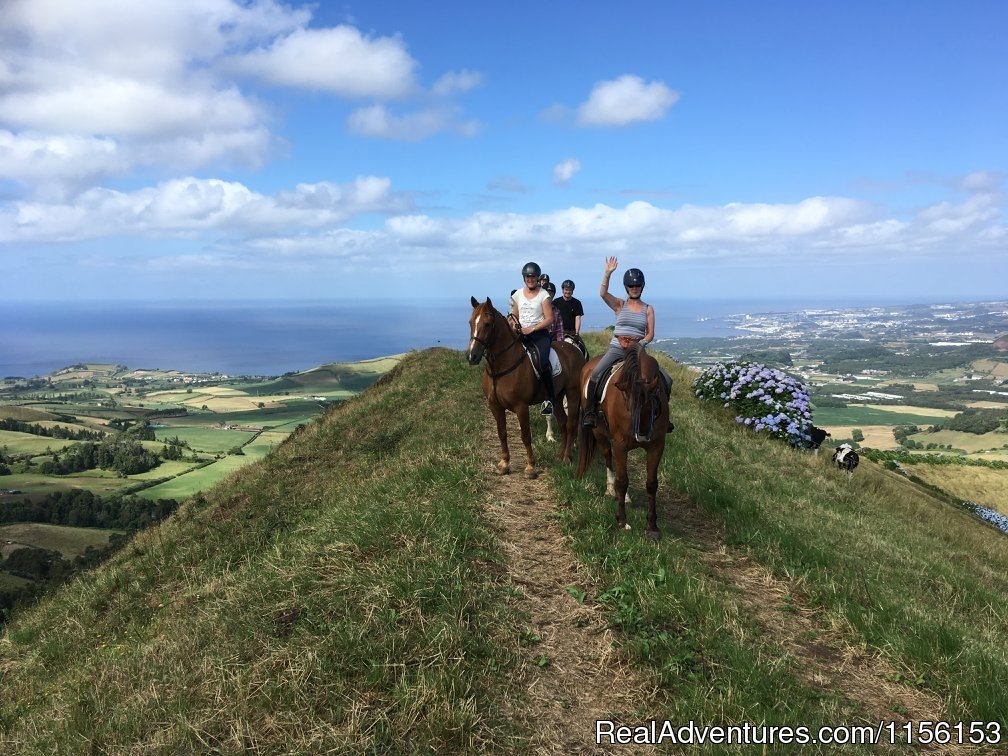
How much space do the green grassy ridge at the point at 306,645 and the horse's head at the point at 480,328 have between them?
210cm

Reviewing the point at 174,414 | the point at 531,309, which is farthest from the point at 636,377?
the point at 174,414

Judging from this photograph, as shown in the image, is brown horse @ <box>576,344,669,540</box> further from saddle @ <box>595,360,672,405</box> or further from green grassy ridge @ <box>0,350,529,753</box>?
green grassy ridge @ <box>0,350,529,753</box>

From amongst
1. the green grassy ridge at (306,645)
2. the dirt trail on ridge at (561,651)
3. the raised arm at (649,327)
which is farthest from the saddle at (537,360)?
the dirt trail on ridge at (561,651)

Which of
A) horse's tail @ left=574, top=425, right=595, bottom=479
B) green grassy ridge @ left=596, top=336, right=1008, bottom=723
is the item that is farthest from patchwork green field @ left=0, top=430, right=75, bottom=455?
green grassy ridge @ left=596, top=336, right=1008, bottom=723

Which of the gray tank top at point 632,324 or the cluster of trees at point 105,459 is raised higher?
the gray tank top at point 632,324

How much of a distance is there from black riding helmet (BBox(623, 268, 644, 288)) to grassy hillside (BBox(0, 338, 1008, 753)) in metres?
3.49

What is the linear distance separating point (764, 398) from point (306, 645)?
18644 mm

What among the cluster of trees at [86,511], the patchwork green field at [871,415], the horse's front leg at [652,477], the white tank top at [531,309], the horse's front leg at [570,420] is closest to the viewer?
the horse's front leg at [652,477]

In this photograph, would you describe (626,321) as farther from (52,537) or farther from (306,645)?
(52,537)

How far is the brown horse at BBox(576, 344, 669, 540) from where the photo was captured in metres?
7.61

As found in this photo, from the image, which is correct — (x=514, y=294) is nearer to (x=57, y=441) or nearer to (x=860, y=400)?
(x=57, y=441)

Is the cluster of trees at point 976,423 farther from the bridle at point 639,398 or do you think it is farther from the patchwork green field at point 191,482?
the patchwork green field at point 191,482

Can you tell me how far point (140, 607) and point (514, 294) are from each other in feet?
29.3

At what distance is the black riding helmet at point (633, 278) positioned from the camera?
8.36 meters
